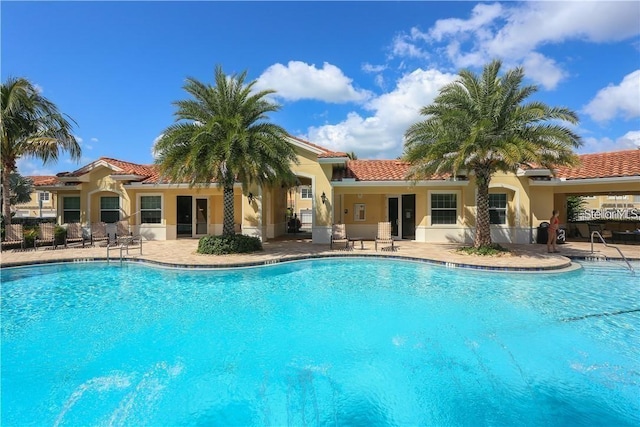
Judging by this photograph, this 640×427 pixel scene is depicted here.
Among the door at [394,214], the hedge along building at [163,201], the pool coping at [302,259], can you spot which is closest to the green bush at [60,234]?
the hedge along building at [163,201]

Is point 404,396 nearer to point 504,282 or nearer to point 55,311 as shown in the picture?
point 504,282

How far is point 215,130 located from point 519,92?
1330cm

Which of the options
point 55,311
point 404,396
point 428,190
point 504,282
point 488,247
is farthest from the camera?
point 428,190

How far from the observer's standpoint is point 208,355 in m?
6.52

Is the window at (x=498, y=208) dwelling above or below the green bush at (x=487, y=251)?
above

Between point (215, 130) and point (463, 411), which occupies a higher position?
point (215, 130)

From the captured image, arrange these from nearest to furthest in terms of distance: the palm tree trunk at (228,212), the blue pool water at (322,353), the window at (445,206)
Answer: the blue pool water at (322,353)
the palm tree trunk at (228,212)
the window at (445,206)

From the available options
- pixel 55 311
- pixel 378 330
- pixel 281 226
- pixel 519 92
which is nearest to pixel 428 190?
pixel 519 92

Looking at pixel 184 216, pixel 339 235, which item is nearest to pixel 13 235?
pixel 184 216

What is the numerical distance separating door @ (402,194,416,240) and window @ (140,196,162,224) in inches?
625

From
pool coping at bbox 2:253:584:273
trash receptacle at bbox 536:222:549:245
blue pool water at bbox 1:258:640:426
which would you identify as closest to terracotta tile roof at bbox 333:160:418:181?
pool coping at bbox 2:253:584:273

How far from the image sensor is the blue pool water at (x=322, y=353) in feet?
16.1

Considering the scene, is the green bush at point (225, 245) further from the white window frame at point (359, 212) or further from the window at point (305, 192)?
the window at point (305, 192)

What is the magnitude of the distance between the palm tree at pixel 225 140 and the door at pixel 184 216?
7.01 metres
